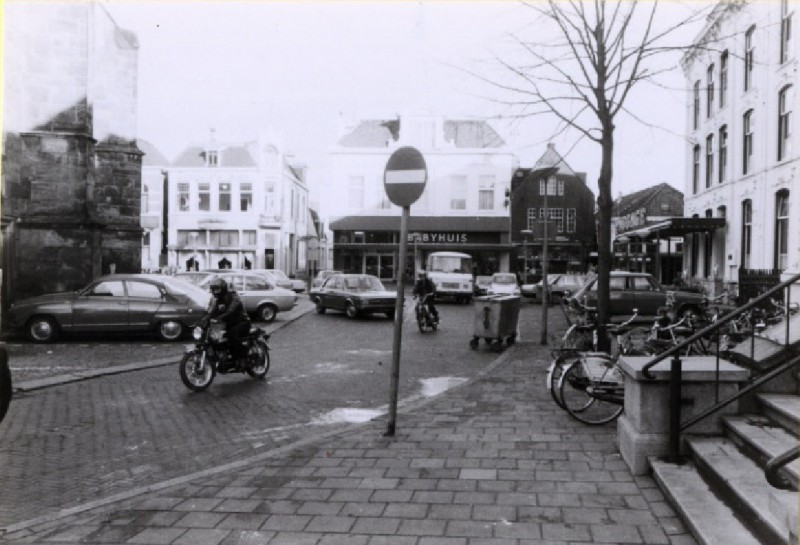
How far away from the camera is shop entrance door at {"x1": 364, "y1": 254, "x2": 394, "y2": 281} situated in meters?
50.1

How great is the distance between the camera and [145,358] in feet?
42.7

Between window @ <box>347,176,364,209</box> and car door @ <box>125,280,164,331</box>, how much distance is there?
35.3 m

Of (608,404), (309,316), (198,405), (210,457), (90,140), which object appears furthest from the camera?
(309,316)

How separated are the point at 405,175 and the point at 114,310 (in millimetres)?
10439

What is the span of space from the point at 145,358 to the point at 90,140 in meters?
9.13

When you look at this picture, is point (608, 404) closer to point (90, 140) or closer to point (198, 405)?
point (198, 405)

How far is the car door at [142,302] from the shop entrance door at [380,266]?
113 ft

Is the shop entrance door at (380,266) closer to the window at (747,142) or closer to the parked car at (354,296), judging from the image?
the parked car at (354,296)

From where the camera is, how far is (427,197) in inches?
2012

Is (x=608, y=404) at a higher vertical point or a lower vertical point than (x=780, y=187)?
lower

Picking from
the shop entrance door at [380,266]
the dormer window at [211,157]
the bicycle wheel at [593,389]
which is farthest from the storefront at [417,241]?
the bicycle wheel at [593,389]

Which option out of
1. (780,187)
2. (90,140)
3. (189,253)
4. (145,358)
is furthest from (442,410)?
(189,253)

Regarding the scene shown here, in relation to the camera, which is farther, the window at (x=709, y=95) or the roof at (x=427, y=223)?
the roof at (x=427, y=223)

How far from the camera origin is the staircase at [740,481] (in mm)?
3934
